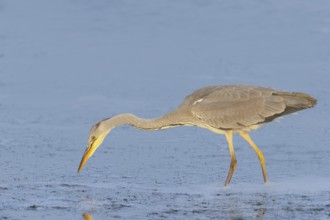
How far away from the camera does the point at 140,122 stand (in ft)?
32.6

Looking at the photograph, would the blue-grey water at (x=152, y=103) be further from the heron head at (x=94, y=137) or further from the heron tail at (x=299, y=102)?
the heron tail at (x=299, y=102)

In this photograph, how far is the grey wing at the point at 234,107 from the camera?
32.8 feet

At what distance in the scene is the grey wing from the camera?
32.8 ft

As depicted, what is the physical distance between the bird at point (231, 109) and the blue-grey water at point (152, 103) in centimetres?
37

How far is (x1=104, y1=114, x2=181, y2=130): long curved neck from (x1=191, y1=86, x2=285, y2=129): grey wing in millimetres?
277

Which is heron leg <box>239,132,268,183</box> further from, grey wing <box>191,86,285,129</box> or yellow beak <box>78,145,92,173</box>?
yellow beak <box>78,145,92,173</box>

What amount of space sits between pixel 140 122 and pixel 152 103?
2146mm

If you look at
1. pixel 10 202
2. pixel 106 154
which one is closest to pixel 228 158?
pixel 106 154

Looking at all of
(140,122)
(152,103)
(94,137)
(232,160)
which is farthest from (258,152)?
(152,103)

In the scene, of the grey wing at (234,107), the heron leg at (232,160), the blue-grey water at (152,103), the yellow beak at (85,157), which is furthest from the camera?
the grey wing at (234,107)

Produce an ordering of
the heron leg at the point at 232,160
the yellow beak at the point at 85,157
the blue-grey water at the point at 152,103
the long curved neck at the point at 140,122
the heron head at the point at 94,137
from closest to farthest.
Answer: the blue-grey water at the point at 152,103 < the heron leg at the point at 232,160 < the yellow beak at the point at 85,157 < the heron head at the point at 94,137 < the long curved neck at the point at 140,122

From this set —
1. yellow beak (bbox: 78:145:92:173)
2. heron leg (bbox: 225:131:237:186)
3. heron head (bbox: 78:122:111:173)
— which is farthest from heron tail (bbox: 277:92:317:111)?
yellow beak (bbox: 78:145:92:173)

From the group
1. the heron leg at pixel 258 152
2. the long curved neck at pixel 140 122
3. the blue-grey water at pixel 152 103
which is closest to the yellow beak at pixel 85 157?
the blue-grey water at pixel 152 103

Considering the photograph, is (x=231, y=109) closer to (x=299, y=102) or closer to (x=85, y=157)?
(x=299, y=102)
